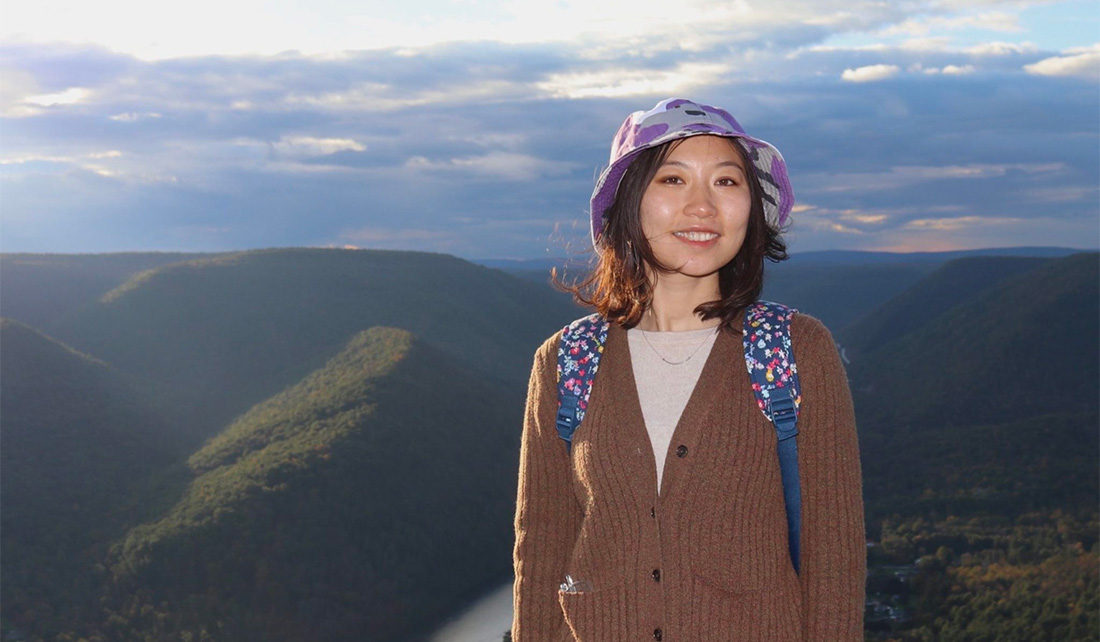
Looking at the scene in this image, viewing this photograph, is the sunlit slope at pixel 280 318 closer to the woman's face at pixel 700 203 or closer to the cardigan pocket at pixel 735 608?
the woman's face at pixel 700 203

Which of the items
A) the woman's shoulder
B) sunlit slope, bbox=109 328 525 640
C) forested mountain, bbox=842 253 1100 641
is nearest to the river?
sunlit slope, bbox=109 328 525 640

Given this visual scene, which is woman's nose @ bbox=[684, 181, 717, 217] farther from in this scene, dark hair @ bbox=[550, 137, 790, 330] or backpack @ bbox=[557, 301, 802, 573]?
backpack @ bbox=[557, 301, 802, 573]

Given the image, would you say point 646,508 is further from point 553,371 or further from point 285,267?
point 285,267

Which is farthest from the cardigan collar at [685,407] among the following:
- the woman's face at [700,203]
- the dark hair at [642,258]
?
the woman's face at [700,203]

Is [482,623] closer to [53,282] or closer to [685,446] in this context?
[685,446]

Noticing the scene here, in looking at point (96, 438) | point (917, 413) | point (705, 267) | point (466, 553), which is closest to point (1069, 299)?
point (917, 413)

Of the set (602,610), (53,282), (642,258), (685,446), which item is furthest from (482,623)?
(53,282)
